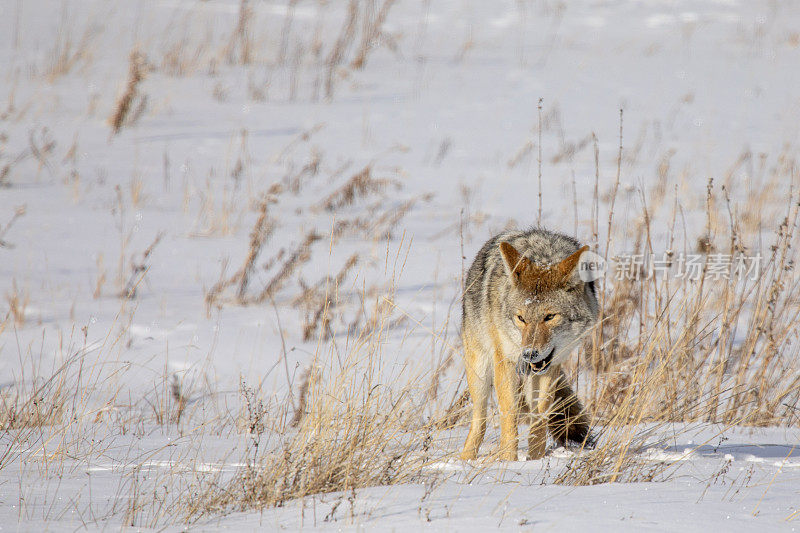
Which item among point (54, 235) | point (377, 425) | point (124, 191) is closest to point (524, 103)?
point (124, 191)

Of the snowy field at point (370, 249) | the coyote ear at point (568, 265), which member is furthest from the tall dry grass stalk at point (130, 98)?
the coyote ear at point (568, 265)

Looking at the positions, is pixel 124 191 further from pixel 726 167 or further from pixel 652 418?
pixel 726 167

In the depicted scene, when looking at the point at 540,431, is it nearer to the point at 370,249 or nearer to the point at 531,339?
the point at 531,339

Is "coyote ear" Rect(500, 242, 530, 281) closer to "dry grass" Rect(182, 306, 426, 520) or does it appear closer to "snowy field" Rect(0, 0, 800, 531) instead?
"snowy field" Rect(0, 0, 800, 531)

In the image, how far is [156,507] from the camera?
2947 mm

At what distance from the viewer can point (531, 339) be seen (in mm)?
4020

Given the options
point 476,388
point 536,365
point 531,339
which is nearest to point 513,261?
point 531,339

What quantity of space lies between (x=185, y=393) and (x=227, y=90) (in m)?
9.77

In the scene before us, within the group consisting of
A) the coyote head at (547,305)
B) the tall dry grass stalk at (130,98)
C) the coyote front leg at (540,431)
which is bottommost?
the coyote front leg at (540,431)

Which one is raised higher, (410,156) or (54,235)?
(410,156)

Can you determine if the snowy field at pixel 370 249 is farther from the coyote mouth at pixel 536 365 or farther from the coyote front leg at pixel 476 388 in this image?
the coyote mouth at pixel 536 365

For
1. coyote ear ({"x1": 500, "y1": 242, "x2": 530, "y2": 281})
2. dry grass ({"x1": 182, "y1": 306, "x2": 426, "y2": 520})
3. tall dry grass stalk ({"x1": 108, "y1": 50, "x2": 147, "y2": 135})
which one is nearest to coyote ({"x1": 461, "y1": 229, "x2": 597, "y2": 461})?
coyote ear ({"x1": 500, "y1": 242, "x2": 530, "y2": 281})

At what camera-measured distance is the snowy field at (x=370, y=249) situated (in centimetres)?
319

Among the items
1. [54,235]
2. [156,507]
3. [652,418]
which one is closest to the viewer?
[156,507]
